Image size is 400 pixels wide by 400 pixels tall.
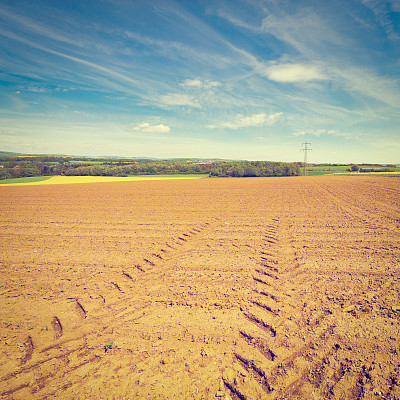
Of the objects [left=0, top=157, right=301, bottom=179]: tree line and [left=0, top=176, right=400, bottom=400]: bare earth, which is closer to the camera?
[left=0, top=176, right=400, bottom=400]: bare earth

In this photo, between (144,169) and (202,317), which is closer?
(202,317)

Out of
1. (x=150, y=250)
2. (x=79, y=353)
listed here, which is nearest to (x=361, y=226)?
(x=150, y=250)

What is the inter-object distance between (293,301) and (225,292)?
167 centimetres

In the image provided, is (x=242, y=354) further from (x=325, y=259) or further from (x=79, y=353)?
(x=325, y=259)

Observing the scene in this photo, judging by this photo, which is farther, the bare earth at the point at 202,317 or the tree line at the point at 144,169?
the tree line at the point at 144,169

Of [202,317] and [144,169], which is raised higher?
[144,169]

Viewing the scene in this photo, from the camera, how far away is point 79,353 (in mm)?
4109

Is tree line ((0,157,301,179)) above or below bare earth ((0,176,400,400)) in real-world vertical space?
above

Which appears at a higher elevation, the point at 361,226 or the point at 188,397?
the point at 361,226

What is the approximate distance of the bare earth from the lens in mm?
3525

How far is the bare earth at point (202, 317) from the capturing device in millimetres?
3525

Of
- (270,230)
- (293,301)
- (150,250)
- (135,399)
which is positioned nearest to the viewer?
(135,399)

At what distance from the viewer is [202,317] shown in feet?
16.3

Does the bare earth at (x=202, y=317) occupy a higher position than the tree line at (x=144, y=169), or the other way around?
the tree line at (x=144, y=169)
